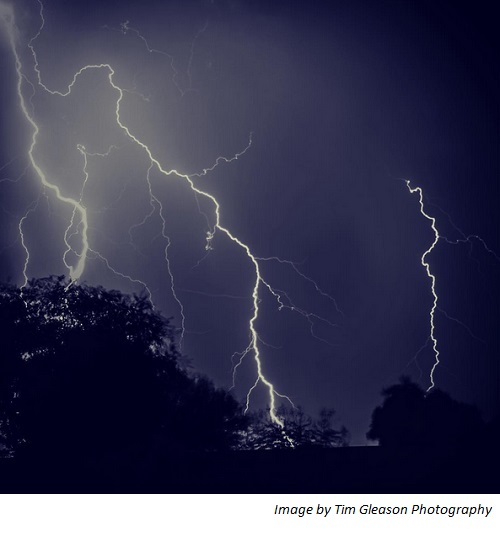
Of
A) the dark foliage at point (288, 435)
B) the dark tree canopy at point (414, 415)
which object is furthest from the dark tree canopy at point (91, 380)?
the dark tree canopy at point (414, 415)

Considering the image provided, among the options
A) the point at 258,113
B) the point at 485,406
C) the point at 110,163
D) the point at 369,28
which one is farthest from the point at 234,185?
the point at 485,406

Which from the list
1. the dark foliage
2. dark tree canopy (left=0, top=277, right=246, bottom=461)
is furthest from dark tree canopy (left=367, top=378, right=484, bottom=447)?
dark tree canopy (left=0, top=277, right=246, bottom=461)

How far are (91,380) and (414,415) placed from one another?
798 centimetres

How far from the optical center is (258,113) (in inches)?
1070

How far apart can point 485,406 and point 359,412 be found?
5467 millimetres

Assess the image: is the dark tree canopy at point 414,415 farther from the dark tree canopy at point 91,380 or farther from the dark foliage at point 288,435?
the dark tree canopy at point 91,380

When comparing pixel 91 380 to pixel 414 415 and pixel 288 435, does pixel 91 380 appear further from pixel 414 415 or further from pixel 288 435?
pixel 414 415

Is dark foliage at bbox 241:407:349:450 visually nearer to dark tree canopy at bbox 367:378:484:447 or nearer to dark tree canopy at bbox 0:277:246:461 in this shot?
dark tree canopy at bbox 0:277:246:461

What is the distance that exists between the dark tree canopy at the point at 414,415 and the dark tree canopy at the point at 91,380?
15.1 feet

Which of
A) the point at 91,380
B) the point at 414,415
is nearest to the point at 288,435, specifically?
the point at 414,415

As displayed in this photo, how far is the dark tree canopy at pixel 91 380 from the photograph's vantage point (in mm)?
7805

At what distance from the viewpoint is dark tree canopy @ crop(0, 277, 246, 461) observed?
7805 mm

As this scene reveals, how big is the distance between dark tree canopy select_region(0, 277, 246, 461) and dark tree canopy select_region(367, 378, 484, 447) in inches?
181

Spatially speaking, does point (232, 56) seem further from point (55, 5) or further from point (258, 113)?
point (55, 5)
